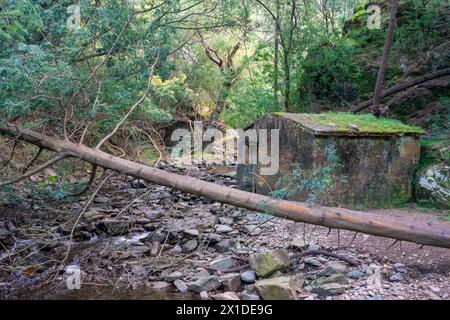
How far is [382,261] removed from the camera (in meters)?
4.35

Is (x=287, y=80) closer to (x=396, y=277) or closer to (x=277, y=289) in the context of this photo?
(x=396, y=277)

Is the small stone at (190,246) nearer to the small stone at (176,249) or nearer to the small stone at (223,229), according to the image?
the small stone at (176,249)

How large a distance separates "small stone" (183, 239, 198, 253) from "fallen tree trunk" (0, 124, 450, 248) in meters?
0.64

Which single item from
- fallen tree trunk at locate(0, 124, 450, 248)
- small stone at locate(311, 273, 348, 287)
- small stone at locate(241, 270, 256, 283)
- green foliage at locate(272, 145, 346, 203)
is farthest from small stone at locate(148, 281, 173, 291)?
green foliage at locate(272, 145, 346, 203)

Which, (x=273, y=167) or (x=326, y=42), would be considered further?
(x=326, y=42)

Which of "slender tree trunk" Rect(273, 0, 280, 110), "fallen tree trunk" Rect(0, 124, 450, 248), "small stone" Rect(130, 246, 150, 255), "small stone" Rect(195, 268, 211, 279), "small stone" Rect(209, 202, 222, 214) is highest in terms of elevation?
"slender tree trunk" Rect(273, 0, 280, 110)

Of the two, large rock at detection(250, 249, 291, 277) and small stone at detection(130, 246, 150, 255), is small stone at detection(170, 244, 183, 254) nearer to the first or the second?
small stone at detection(130, 246, 150, 255)

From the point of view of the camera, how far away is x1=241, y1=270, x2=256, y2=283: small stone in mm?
4125

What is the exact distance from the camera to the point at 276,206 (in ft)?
15.2

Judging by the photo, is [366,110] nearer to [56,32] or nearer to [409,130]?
[409,130]

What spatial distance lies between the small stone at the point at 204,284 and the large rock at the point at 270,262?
1.41 ft

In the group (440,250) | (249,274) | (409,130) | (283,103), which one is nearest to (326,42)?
(283,103)

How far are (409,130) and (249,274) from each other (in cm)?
349

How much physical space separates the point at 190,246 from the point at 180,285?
3.47 ft
